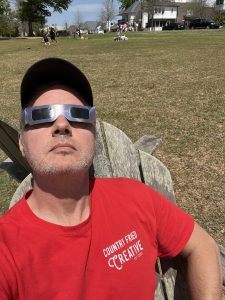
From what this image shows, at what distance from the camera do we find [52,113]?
2004 mm

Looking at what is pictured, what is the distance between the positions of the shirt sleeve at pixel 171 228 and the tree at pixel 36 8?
71888mm

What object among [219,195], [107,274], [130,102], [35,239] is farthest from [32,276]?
[130,102]

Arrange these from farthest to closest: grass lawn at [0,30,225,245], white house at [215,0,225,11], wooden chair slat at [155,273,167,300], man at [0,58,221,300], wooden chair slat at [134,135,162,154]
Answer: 1. white house at [215,0,225,11]
2. grass lawn at [0,30,225,245]
3. wooden chair slat at [134,135,162,154]
4. wooden chair slat at [155,273,167,300]
5. man at [0,58,221,300]

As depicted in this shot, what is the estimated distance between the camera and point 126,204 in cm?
217

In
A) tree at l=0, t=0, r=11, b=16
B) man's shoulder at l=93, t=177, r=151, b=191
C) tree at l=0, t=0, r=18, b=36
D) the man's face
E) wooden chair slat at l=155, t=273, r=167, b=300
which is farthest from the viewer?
tree at l=0, t=0, r=18, b=36

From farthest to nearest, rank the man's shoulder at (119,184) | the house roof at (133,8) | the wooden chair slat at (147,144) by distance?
the house roof at (133,8), the wooden chair slat at (147,144), the man's shoulder at (119,184)

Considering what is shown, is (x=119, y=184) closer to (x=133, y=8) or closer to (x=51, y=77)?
(x=51, y=77)

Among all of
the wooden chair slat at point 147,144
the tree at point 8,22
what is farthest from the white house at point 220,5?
the wooden chair slat at point 147,144

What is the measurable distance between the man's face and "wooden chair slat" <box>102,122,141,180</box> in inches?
25.9

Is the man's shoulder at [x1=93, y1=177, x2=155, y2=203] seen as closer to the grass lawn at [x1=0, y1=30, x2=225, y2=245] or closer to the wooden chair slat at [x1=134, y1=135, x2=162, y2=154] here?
the wooden chair slat at [x1=134, y1=135, x2=162, y2=154]

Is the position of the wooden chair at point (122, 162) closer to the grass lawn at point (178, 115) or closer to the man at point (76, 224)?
the man at point (76, 224)

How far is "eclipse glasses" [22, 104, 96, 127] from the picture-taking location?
1985 mm

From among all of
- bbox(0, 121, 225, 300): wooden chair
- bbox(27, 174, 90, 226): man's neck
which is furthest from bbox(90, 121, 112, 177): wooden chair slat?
bbox(27, 174, 90, 226): man's neck

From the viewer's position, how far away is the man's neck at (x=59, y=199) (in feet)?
6.40
